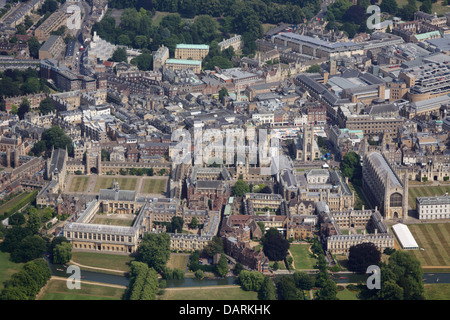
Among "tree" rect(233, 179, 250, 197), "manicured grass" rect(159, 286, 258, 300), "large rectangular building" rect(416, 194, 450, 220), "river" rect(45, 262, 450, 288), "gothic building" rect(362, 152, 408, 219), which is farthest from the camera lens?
"tree" rect(233, 179, 250, 197)

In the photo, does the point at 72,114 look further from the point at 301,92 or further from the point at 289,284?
the point at 289,284

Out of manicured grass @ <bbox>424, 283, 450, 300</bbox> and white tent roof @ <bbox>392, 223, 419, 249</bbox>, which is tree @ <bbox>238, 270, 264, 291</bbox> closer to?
manicured grass @ <bbox>424, 283, 450, 300</bbox>

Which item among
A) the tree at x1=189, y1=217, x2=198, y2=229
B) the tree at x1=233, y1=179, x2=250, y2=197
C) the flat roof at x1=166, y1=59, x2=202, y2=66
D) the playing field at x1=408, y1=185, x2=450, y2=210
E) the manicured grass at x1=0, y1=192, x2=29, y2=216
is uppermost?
the flat roof at x1=166, y1=59, x2=202, y2=66

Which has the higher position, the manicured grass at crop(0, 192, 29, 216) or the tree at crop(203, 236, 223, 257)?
the manicured grass at crop(0, 192, 29, 216)

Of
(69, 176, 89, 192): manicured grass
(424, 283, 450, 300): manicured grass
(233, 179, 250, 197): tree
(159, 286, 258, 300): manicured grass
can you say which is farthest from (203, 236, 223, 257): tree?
(69, 176, 89, 192): manicured grass

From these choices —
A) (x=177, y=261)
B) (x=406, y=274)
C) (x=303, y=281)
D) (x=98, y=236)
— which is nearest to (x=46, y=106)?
(x=98, y=236)

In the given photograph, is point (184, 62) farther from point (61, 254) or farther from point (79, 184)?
point (61, 254)
